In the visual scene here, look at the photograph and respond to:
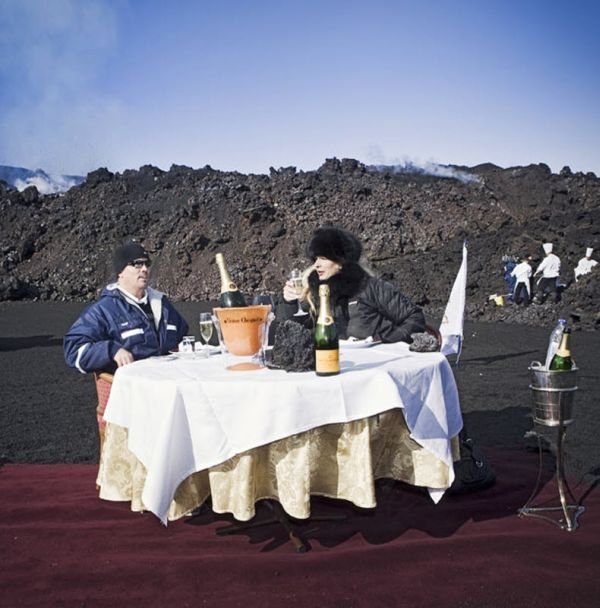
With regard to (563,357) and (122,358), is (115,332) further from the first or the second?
(563,357)

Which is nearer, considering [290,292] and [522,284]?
[290,292]

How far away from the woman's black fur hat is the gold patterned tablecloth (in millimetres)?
1499

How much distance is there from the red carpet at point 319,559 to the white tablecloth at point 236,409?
0.42 m

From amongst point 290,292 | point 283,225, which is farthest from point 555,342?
point 283,225

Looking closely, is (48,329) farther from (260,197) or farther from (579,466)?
(260,197)

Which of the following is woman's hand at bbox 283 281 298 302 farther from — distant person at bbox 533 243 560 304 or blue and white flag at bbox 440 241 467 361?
distant person at bbox 533 243 560 304

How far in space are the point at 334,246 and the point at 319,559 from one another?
217 cm

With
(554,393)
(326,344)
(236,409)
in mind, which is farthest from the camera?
(554,393)

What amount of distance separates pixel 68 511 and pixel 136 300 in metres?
1.29

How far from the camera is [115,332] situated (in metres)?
4.11

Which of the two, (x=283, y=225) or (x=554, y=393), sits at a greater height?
(x=283, y=225)

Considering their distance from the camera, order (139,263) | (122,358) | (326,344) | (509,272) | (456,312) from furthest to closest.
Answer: (509,272) → (456,312) → (139,263) → (122,358) → (326,344)

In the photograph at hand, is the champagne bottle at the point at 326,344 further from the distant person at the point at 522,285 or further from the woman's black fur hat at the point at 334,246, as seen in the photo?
the distant person at the point at 522,285

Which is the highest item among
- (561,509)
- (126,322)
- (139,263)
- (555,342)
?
(139,263)
